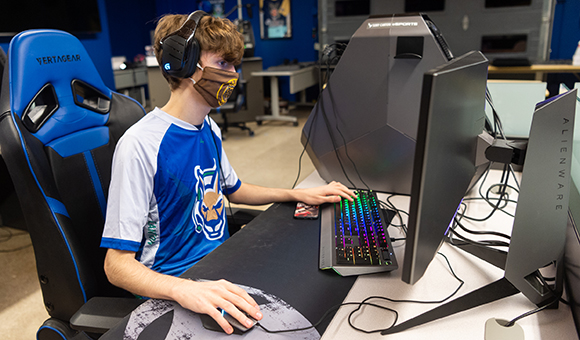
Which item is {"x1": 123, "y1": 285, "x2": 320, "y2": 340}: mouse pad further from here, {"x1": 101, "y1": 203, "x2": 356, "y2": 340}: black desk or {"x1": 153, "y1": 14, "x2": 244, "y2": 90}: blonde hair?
{"x1": 153, "y1": 14, "x2": 244, "y2": 90}: blonde hair

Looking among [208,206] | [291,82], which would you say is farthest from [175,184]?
[291,82]

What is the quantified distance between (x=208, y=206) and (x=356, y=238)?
427mm

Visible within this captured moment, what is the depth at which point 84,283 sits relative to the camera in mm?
884

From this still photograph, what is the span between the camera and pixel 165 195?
95cm

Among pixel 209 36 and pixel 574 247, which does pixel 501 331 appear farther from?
pixel 209 36

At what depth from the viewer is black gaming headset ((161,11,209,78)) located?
0.95m

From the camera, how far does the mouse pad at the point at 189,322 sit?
0.62m

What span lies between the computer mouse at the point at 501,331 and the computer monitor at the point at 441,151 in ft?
0.47

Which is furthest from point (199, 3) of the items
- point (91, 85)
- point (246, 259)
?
point (246, 259)

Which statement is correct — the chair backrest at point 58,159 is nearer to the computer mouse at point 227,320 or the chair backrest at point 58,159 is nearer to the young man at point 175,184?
the young man at point 175,184

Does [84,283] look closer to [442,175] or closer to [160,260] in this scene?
[160,260]

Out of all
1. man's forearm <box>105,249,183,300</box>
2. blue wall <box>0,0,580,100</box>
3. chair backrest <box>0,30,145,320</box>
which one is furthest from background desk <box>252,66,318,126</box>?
man's forearm <box>105,249,183,300</box>

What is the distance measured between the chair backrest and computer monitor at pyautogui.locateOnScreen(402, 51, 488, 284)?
29.9 inches

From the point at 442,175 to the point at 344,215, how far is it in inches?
19.0
